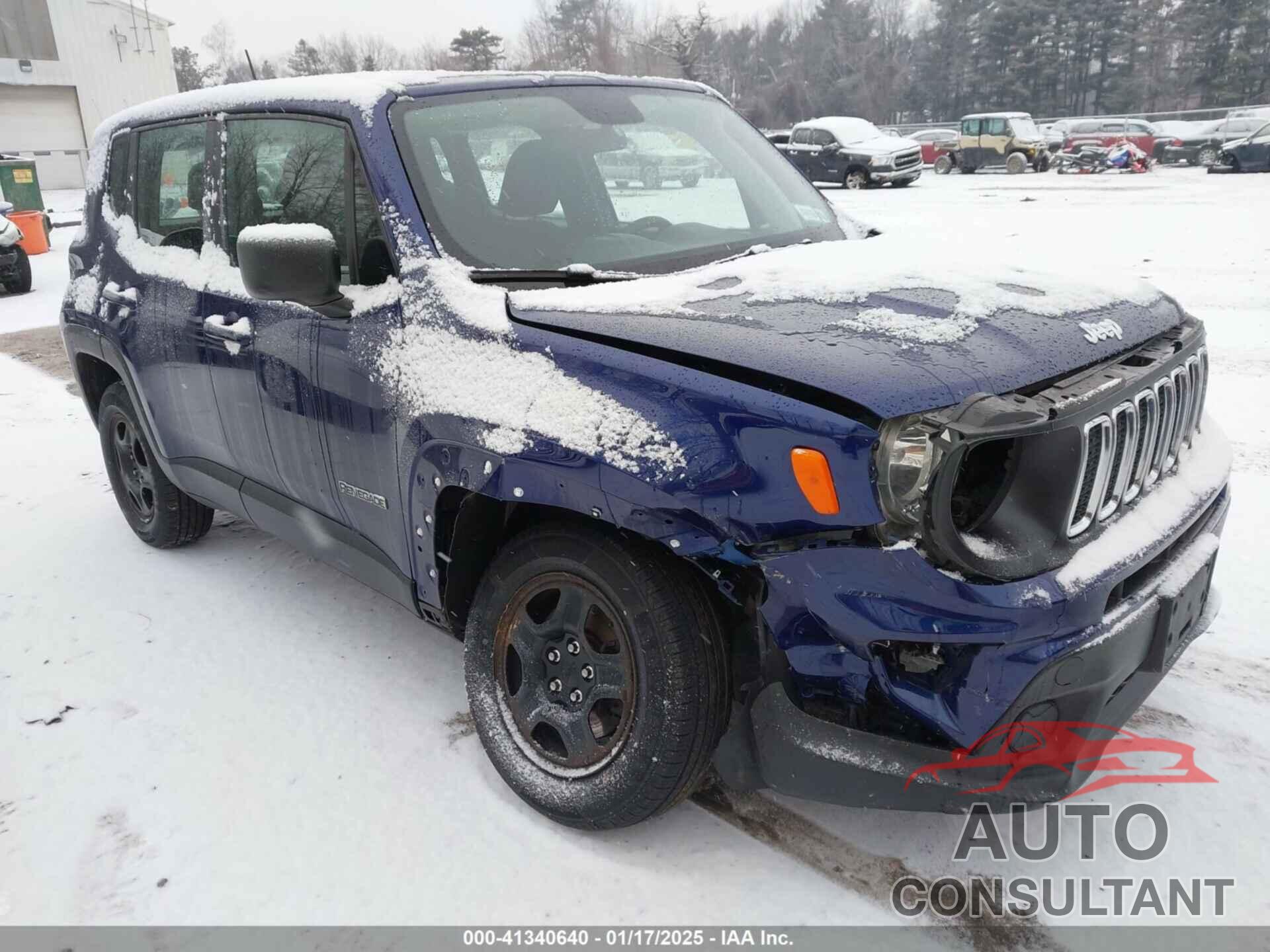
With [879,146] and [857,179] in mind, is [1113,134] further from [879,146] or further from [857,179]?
[857,179]

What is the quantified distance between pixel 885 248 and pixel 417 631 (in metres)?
2.20

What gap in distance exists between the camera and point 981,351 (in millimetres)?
2062

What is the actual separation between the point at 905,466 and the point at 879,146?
84.3 feet

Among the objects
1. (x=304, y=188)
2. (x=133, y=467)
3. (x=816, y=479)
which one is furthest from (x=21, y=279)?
(x=816, y=479)

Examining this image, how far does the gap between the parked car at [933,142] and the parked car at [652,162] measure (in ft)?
106

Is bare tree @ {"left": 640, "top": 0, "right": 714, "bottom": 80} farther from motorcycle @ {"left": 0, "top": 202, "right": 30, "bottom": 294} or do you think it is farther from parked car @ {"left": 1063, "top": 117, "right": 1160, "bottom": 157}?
motorcycle @ {"left": 0, "top": 202, "right": 30, "bottom": 294}

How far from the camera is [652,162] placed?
132 inches

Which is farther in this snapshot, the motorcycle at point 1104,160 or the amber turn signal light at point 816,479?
the motorcycle at point 1104,160

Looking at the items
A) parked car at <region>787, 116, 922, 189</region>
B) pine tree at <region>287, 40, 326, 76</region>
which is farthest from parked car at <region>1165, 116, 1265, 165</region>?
pine tree at <region>287, 40, 326, 76</region>

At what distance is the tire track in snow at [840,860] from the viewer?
7.16ft

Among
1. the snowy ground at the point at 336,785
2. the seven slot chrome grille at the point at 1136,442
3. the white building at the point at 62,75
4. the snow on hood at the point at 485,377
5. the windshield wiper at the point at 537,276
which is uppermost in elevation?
the white building at the point at 62,75

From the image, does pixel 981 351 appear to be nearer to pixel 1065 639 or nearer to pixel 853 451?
pixel 853 451

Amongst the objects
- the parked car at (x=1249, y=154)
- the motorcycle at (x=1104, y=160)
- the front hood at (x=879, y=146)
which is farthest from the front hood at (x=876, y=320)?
the motorcycle at (x=1104, y=160)

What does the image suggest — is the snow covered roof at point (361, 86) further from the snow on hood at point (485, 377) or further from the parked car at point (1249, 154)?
the parked car at point (1249, 154)
